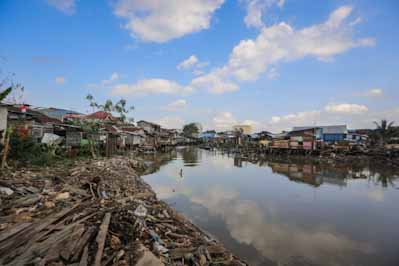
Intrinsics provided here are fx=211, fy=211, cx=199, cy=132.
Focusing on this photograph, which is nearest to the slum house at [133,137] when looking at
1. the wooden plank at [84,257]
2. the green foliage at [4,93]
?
the green foliage at [4,93]

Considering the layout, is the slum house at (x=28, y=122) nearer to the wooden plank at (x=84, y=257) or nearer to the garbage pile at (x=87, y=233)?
the garbage pile at (x=87, y=233)

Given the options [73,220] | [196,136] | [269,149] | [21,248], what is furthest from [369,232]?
[196,136]

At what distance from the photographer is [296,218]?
8742 millimetres

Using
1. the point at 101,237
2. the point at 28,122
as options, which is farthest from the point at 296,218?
the point at 28,122

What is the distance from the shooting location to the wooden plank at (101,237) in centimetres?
365

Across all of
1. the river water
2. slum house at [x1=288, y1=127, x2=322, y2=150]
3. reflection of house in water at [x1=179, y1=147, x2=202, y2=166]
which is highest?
slum house at [x1=288, y1=127, x2=322, y2=150]

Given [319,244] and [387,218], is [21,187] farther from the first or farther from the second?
[387,218]

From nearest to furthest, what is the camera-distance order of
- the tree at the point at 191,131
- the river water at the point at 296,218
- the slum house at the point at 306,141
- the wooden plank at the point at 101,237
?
the wooden plank at the point at 101,237 < the river water at the point at 296,218 < the slum house at the point at 306,141 < the tree at the point at 191,131

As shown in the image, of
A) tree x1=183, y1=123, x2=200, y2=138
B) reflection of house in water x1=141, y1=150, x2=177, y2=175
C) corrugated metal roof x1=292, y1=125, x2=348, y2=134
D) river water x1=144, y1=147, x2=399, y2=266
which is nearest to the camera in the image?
river water x1=144, y1=147, x2=399, y2=266

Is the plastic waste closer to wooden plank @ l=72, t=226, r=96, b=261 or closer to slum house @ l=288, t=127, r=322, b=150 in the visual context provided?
wooden plank @ l=72, t=226, r=96, b=261

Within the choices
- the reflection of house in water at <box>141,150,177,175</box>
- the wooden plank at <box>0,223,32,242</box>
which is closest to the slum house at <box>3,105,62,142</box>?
the reflection of house in water at <box>141,150,177,175</box>

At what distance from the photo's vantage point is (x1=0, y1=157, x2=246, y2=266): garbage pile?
376 cm

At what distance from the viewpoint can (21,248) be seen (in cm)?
380

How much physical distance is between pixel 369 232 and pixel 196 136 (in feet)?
264
